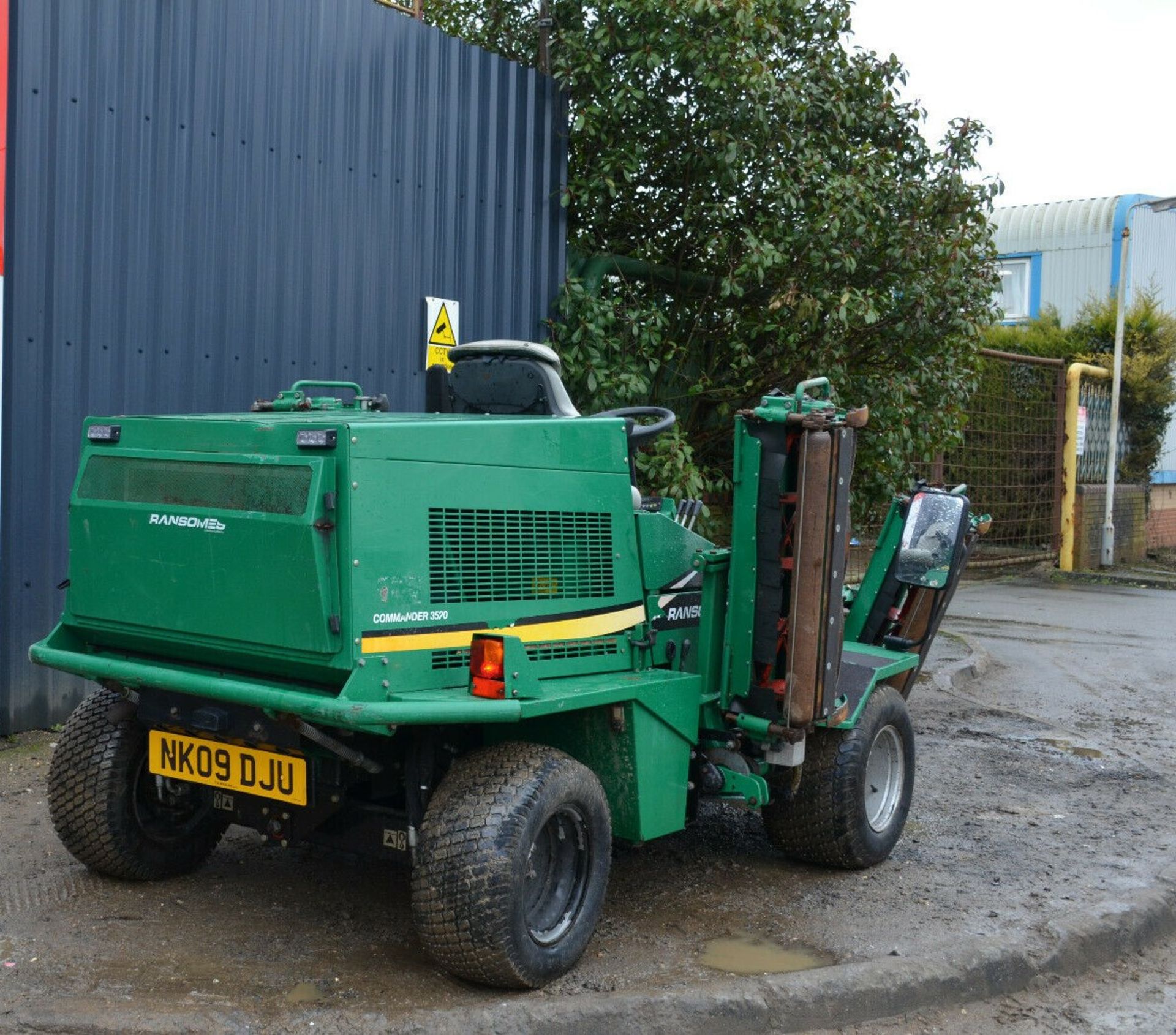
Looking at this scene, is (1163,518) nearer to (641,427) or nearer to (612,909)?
(641,427)

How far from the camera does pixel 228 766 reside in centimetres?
444

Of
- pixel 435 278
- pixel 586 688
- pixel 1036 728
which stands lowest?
pixel 1036 728

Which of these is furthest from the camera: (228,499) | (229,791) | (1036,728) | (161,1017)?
(1036,728)

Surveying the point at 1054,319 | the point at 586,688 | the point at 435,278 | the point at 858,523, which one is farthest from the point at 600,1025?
the point at 1054,319

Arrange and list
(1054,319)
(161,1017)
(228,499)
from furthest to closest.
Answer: (1054,319), (228,499), (161,1017)

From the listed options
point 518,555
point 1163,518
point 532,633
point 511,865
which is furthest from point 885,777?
point 1163,518

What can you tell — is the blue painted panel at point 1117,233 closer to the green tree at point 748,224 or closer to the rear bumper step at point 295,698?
the green tree at point 748,224

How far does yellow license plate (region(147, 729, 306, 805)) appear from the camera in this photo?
429 centimetres

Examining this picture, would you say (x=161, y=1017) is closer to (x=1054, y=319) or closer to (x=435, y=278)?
(x=435, y=278)

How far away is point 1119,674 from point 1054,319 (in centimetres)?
1314

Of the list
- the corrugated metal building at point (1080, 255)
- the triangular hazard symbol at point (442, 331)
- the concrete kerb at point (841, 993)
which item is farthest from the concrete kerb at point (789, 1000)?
the corrugated metal building at point (1080, 255)

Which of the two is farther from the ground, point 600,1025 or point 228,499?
point 228,499

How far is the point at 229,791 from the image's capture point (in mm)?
4574

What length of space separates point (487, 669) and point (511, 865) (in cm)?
58
